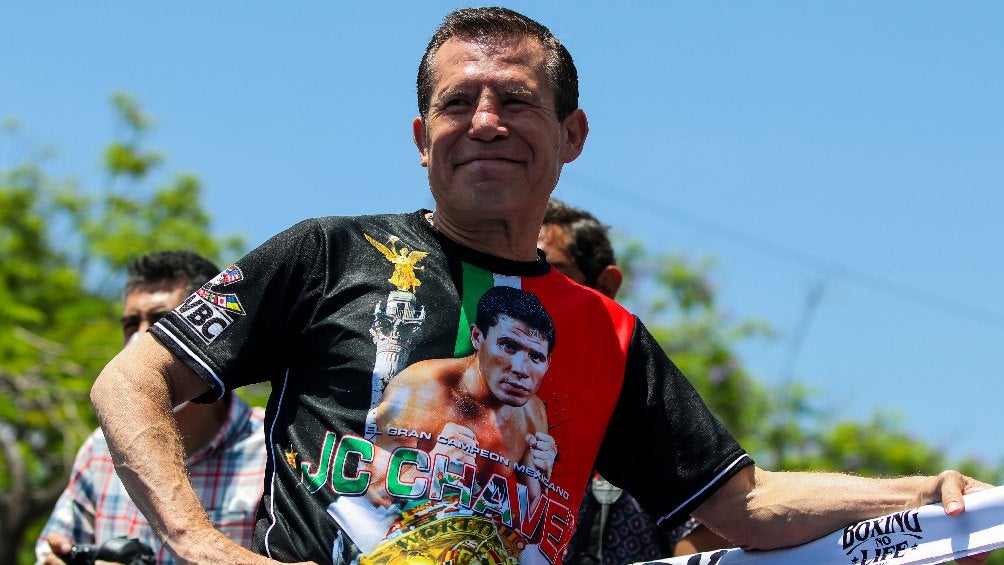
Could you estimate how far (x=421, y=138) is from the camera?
3.12 m

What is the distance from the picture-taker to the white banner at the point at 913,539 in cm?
285

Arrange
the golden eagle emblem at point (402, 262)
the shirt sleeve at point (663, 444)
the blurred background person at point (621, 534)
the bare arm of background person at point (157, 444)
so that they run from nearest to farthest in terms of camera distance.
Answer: the bare arm of background person at point (157, 444)
the golden eagle emblem at point (402, 262)
the shirt sleeve at point (663, 444)
the blurred background person at point (621, 534)

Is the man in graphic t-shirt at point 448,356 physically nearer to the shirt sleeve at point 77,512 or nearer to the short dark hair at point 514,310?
the short dark hair at point 514,310

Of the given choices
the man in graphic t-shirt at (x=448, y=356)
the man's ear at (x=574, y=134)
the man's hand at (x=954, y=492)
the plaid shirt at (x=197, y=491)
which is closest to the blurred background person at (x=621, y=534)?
the man's ear at (x=574, y=134)

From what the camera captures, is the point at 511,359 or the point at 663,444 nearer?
the point at 511,359

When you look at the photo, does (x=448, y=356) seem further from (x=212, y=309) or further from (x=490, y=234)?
(x=212, y=309)

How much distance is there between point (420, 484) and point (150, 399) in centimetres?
Result: 56

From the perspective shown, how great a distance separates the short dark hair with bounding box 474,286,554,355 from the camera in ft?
9.29

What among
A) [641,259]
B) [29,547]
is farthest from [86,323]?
[641,259]

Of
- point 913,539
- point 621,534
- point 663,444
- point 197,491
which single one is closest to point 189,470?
point 197,491

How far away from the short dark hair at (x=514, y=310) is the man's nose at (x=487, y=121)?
35cm

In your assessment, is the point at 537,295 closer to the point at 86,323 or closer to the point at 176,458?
the point at 176,458

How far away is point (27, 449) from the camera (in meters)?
16.7

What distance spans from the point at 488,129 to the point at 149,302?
2315 millimetres
